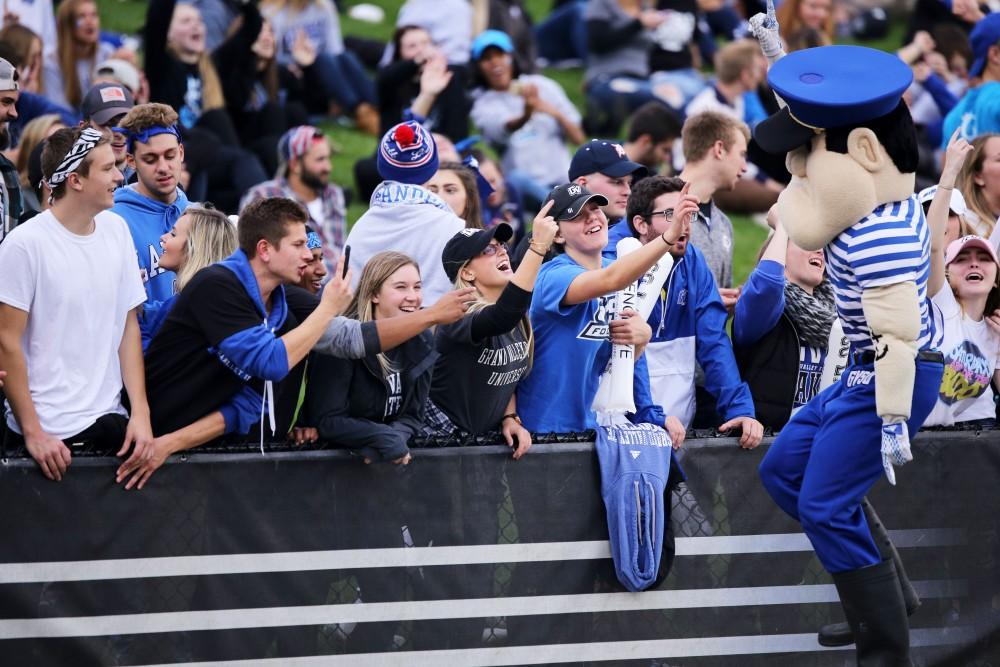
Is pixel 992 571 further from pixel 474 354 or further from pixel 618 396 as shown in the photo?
pixel 474 354

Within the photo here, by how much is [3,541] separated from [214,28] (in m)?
6.32

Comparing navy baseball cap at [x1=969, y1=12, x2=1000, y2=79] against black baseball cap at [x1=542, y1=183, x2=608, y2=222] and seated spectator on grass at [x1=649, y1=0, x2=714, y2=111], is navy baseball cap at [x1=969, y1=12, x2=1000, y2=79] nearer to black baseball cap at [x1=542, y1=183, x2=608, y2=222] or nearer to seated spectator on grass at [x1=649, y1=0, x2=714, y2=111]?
seated spectator on grass at [x1=649, y1=0, x2=714, y2=111]

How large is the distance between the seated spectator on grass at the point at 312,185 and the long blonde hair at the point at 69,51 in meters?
1.60

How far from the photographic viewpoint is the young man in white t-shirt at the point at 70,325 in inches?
195

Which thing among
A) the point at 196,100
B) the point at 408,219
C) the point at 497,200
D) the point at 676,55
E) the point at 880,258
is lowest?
the point at 676,55

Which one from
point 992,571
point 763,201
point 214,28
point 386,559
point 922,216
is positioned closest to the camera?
point 922,216

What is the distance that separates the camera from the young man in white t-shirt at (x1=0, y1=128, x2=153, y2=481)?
495cm

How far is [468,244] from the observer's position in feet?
17.9

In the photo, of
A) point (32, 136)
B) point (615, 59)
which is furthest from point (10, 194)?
point (615, 59)

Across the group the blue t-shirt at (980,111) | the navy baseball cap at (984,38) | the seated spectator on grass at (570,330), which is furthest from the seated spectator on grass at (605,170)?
the navy baseball cap at (984,38)

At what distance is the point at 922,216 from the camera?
484cm

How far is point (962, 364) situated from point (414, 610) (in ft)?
8.31

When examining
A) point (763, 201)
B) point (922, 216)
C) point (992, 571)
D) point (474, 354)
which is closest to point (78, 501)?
point (474, 354)

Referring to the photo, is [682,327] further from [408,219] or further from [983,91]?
[983,91]
